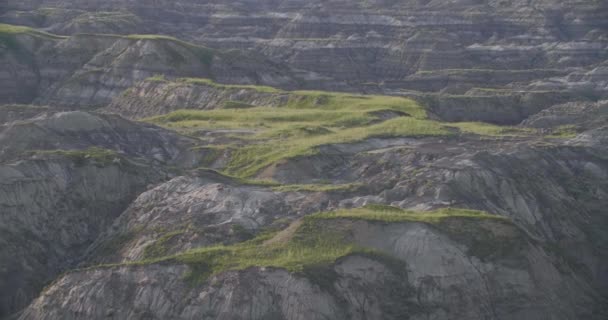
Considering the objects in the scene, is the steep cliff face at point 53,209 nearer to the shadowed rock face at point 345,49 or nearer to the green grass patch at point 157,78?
the green grass patch at point 157,78

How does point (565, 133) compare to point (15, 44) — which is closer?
point (565, 133)

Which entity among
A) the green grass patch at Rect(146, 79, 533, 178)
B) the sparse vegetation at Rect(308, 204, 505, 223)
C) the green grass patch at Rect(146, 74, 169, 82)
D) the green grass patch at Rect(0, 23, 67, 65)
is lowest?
the green grass patch at Rect(0, 23, 67, 65)

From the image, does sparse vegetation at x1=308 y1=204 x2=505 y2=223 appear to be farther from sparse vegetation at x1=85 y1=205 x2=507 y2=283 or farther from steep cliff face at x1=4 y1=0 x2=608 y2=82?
steep cliff face at x1=4 y1=0 x2=608 y2=82

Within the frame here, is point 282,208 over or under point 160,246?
under

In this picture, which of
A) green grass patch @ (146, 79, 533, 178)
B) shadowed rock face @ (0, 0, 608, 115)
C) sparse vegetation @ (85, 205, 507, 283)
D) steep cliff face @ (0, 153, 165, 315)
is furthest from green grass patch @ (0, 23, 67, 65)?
sparse vegetation @ (85, 205, 507, 283)

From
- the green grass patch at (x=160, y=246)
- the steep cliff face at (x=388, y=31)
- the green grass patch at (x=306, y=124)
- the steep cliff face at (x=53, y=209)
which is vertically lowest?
the steep cliff face at (x=388, y=31)

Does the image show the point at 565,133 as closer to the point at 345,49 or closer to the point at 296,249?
the point at 296,249

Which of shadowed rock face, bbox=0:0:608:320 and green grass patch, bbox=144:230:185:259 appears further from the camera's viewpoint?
green grass patch, bbox=144:230:185:259

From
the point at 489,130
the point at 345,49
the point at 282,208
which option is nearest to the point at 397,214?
the point at 282,208

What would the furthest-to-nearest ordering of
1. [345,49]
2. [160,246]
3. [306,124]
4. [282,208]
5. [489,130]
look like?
1. [345,49]
2. [489,130]
3. [306,124]
4. [282,208]
5. [160,246]

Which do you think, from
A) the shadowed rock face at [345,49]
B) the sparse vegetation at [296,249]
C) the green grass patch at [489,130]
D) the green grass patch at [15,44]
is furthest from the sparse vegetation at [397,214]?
the green grass patch at [15,44]

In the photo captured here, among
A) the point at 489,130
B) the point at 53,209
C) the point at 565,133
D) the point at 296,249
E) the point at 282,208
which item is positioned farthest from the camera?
the point at 565,133

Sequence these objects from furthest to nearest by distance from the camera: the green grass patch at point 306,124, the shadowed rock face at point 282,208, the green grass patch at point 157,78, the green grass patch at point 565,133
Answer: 1. the green grass patch at point 157,78
2. the green grass patch at point 565,133
3. the green grass patch at point 306,124
4. the shadowed rock face at point 282,208
